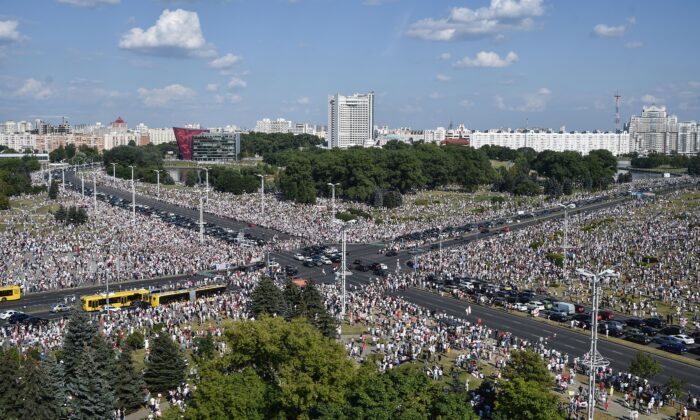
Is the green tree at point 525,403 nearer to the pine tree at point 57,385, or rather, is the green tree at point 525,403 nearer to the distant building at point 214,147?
the pine tree at point 57,385

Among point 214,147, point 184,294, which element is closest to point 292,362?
point 184,294

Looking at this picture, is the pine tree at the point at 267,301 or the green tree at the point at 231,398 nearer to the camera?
the green tree at the point at 231,398

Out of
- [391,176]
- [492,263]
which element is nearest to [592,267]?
[492,263]

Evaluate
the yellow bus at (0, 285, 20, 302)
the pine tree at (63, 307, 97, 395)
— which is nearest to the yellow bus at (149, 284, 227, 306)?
the yellow bus at (0, 285, 20, 302)

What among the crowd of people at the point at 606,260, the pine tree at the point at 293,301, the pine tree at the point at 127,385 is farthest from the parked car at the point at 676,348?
the pine tree at the point at 127,385

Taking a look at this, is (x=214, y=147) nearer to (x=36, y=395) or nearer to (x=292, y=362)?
(x=36, y=395)
